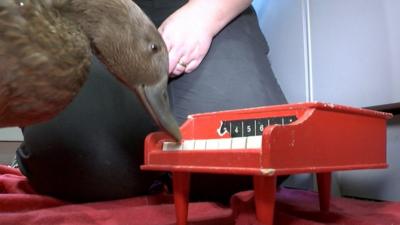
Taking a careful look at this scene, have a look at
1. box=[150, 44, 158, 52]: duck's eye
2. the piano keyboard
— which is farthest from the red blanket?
box=[150, 44, 158, 52]: duck's eye

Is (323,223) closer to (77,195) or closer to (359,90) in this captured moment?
(359,90)

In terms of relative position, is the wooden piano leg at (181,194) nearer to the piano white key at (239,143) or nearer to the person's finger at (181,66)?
the piano white key at (239,143)

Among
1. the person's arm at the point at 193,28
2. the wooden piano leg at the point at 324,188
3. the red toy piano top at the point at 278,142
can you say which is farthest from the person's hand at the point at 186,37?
the wooden piano leg at the point at 324,188

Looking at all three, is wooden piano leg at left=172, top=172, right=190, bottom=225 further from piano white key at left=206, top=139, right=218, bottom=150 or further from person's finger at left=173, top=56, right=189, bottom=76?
person's finger at left=173, top=56, right=189, bottom=76

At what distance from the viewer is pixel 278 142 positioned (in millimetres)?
530

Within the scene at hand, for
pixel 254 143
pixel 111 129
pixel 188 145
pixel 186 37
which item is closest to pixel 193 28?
pixel 186 37

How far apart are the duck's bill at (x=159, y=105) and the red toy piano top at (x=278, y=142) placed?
2 centimetres

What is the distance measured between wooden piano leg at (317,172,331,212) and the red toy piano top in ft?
0.36

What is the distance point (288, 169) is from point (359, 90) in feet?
2.05

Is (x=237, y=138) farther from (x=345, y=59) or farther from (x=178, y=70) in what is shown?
(x=345, y=59)

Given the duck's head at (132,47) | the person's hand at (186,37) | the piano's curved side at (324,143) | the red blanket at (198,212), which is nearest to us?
the piano's curved side at (324,143)

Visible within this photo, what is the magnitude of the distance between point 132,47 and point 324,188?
0.42 m

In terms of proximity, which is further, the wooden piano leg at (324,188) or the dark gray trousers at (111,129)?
the dark gray trousers at (111,129)

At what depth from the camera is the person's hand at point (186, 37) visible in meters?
1.01
